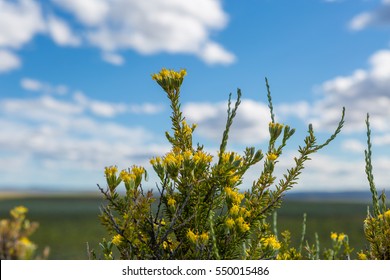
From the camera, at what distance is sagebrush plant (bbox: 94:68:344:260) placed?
2.64 metres

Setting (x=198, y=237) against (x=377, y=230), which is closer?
(x=198, y=237)

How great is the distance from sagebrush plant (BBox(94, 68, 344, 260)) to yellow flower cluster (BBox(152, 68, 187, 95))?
1.70ft

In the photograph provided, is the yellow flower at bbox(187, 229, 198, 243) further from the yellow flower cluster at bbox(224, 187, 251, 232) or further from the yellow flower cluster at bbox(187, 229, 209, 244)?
the yellow flower cluster at bbox(224, 187, 251, 232)

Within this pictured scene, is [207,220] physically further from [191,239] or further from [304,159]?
[304,159]

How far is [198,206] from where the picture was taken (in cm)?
281

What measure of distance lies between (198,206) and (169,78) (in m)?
0.96

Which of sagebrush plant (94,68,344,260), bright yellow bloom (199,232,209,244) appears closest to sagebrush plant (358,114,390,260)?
sagebrush plant (94,68,344,260)

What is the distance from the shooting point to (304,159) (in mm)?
3074

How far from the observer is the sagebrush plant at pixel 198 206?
2643 millimetres

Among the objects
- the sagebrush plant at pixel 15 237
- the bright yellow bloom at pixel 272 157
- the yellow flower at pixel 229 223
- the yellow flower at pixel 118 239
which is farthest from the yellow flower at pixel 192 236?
the sagebrush plant at pixel 15 237

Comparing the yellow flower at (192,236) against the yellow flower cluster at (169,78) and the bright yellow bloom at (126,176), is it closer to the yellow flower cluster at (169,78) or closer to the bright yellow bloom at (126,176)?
the bright yellow bloom at (126,176)

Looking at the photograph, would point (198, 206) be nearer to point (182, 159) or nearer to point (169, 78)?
point (182, 159)

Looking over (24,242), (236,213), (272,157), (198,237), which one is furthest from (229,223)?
(24,242)
